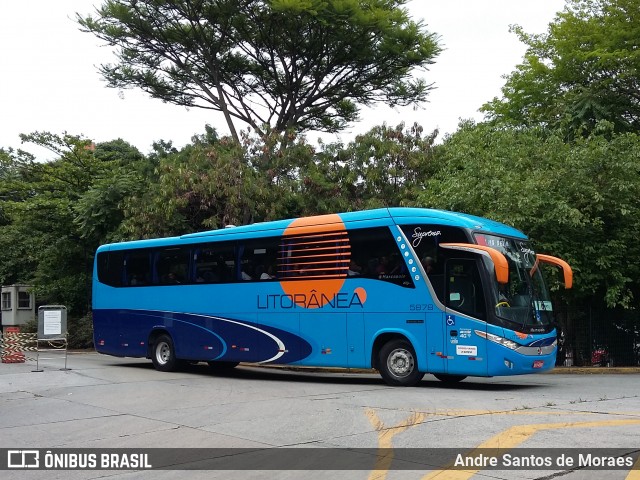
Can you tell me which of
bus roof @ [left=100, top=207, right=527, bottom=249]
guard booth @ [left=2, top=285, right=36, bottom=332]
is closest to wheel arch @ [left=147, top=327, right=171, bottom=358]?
bus roof @ [left=100, top=207, right=527, bottom=249]

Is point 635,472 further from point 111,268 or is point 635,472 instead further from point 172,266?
point 111,268

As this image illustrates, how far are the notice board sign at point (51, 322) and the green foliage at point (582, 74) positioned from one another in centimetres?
Answer: 1615

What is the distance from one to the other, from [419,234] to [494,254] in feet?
6.25

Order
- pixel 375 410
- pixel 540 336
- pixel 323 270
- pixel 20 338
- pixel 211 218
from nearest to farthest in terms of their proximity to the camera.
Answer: pixel 375 410 < pixel 540 336 < pixel 323 270 < pixel 20 338 < pixel 211 218

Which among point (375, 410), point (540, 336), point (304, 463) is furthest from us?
point (540, 336)

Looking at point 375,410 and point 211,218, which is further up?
point 211,218

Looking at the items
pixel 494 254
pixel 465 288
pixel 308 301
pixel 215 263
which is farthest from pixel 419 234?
pixel 215 263

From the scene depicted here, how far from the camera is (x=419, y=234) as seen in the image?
15.3 metres

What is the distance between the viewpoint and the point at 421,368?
15305 mm

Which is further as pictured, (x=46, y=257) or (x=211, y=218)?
(x=46, y=257)

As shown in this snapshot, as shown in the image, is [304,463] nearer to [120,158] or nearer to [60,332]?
[60,332]

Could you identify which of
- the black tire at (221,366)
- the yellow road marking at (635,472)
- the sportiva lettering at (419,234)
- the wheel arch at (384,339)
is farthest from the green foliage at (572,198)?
the yellow road marking at (635,472)

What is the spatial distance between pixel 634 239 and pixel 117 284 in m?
14.6

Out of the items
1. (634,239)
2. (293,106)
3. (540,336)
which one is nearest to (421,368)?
(540,336)
